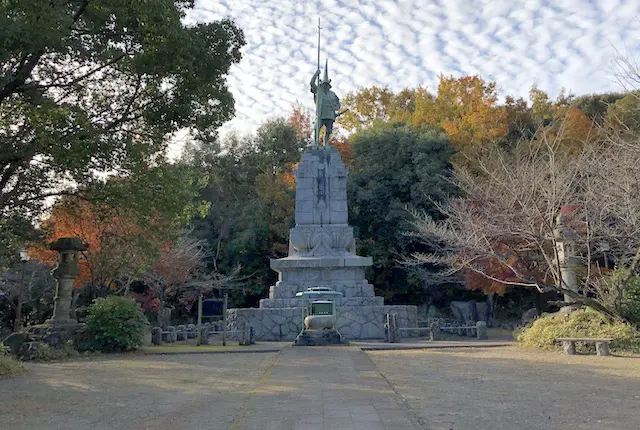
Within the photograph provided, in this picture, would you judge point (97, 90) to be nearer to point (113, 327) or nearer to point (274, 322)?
point (113, 327)

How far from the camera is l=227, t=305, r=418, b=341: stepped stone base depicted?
1653 cm

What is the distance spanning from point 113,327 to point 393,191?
1753 cm

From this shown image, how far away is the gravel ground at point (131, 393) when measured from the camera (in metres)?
5.55

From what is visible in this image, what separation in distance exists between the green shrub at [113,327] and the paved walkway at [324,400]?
5.03m

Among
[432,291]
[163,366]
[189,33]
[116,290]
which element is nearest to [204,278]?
Result: [116,290]

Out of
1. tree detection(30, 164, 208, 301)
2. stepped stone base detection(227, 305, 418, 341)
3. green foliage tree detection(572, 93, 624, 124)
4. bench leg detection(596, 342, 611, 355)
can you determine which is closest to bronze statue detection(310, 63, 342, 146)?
stepped stone base detection(227, 305, 418, 341)

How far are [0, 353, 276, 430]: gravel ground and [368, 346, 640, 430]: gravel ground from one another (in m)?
2.32

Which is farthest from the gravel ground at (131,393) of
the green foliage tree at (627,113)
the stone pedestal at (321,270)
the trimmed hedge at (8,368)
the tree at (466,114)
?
the tree at (466,114)

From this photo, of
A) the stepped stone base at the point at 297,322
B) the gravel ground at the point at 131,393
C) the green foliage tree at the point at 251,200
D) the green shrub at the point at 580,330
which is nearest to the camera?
the gravel ground at the point at 131,393

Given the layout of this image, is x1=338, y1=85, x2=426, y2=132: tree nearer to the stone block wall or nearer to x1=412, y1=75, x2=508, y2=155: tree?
x1=412, y1=75, x2=508, y2=155: tree

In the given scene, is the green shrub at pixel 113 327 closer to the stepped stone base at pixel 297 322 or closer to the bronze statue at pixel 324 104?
the stepped stone base at pixel 297 322

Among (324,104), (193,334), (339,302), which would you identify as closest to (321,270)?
(339,302)

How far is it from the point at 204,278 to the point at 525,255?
15.2 m

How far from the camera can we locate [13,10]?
7.40m
